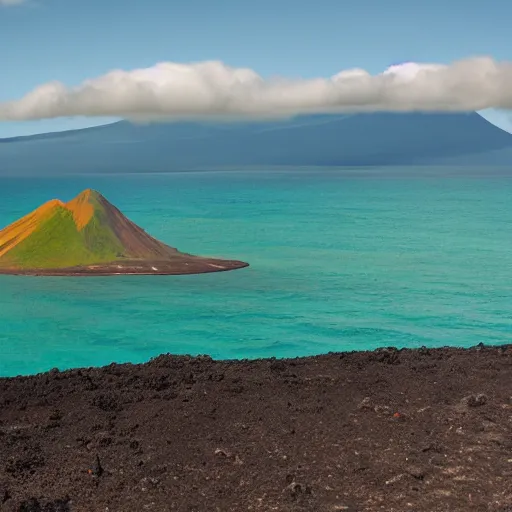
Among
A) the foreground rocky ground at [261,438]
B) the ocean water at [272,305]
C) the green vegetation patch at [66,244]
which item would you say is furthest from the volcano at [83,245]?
the foreground rocky ground at [261,438]

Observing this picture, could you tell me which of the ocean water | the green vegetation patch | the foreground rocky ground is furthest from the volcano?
the foreground rocky ground

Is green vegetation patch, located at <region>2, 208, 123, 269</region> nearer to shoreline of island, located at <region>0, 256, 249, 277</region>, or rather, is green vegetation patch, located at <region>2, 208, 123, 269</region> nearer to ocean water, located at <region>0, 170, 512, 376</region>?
shoreline of island, located at <region>0, 256, 249, 277</region>

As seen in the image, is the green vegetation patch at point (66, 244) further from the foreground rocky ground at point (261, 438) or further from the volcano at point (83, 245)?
the foreground rocky ground at point (261, 438)

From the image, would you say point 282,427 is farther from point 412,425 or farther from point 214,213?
point 214,213

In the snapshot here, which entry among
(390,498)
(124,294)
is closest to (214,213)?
(124,294)

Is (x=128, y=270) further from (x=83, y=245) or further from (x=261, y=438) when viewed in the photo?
(x=261, y=438)
